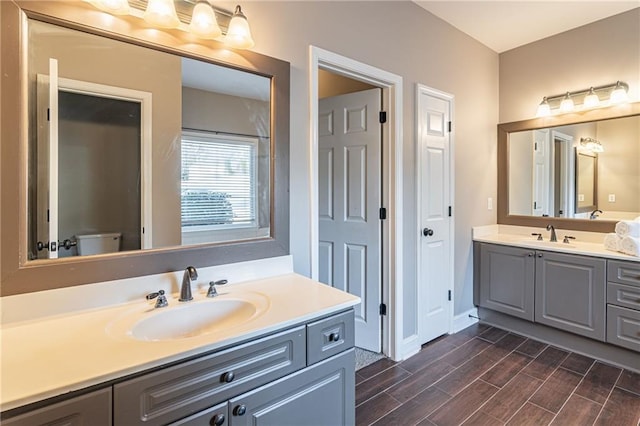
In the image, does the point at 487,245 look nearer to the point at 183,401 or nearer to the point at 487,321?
the point at 487,321

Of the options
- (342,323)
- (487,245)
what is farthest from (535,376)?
(342,323)

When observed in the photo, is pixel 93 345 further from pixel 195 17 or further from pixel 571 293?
pixel 571 293

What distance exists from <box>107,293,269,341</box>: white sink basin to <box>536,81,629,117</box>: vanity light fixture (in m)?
3.19

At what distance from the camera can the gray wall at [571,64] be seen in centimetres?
257

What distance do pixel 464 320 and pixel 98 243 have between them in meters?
3.05

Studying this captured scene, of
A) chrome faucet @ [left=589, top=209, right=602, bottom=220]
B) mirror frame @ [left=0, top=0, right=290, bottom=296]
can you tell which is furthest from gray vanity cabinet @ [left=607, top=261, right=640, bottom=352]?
mirror frame @ [left=0, top=0, right=290, bottom=296]

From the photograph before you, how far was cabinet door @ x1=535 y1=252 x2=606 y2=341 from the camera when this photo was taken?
2.38 meters

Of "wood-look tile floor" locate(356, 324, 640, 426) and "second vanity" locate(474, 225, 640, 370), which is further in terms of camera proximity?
"second vanity" locate(474, 225, 640, 370)

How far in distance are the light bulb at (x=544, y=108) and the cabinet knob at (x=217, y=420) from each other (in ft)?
11.6

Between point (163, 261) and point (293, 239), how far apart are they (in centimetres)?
68

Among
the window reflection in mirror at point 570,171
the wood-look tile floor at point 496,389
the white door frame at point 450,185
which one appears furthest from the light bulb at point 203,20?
the window reflection in mirror at point 570,171

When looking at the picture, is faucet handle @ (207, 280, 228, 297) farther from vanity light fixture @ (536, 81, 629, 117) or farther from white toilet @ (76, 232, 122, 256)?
vanity light fixture @ (536, 81, 629, 117)

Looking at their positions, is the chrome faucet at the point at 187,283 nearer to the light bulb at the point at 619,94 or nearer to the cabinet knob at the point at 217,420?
the cabinet knob at the point at 217,420

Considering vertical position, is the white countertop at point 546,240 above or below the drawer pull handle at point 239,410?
above
